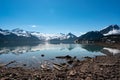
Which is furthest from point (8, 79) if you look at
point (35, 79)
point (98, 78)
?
point (98, 78)

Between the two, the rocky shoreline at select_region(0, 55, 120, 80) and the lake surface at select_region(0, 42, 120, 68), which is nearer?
the rocky shoreline at select_region(0, 55, 120, 80)

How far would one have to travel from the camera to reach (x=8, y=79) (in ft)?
87.8

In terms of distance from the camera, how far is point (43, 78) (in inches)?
1107

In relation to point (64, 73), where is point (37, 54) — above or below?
above

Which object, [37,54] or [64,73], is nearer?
[64,73]

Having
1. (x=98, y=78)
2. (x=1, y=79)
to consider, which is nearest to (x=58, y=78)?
(x=98, y=78)

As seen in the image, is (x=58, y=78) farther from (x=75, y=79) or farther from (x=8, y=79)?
(x=8, y=79)

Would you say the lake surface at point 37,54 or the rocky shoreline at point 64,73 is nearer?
the rocky shoreline at point 64,73

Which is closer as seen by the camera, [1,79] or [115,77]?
[1,79]

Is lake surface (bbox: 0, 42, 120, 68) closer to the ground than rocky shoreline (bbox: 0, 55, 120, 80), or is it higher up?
higher up

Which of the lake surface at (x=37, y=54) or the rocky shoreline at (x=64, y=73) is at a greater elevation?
the lake surface at (x=37, y=54)

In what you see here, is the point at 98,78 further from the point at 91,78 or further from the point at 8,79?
the point at 8,79

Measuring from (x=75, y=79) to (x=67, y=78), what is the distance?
55.9 inches

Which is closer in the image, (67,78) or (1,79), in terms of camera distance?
(1,79)
